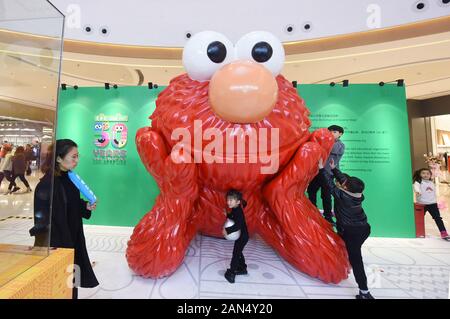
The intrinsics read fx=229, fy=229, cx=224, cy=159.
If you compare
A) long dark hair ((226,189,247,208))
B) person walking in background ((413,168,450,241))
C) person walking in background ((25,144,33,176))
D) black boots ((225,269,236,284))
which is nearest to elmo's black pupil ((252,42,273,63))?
long dark hair ((226,189,247,208))

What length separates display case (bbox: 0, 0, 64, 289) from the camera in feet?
3.55

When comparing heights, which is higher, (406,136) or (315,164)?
(406,136)

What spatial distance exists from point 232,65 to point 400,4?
2.90 metres

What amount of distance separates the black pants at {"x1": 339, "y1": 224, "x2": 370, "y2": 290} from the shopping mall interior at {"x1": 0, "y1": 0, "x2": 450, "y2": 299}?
0.14 m

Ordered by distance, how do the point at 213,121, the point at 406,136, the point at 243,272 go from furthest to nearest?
the point at 406,136 < the point at 243,272 < the point at 213,121

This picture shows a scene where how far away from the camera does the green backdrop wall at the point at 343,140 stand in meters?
2.74

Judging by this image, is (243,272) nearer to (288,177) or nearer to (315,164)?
(288,177)

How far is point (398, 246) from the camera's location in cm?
240

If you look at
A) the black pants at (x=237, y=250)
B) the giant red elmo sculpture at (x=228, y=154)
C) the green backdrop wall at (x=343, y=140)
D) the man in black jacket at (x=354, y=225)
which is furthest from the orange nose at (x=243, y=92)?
the green backdrop wall at (x=343, y=140)

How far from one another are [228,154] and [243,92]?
1.32 feet

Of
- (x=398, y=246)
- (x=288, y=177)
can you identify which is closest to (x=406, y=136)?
(x=398, y=246)

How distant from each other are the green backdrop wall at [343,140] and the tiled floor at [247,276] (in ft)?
1.86

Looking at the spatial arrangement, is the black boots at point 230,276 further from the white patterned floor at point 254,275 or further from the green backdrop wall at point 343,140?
the green backdrop wall at point 343,140

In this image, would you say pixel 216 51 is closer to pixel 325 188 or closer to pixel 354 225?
pixel 354 225
